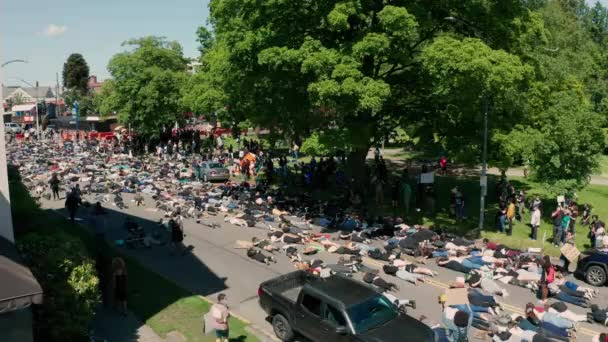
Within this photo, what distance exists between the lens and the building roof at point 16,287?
7.21 meters

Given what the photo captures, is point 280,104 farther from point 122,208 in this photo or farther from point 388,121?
point 122,208

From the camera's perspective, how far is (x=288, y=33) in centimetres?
2152

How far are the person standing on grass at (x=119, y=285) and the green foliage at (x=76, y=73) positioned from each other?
112 meters

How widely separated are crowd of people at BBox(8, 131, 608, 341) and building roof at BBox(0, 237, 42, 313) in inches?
302

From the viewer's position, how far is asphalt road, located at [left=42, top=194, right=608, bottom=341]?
12.9 m

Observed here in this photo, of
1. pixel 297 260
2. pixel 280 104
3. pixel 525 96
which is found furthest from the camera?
pixel 280 104

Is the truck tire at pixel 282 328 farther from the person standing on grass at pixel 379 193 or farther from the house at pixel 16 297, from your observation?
the person standing on grass at pixel 379 193

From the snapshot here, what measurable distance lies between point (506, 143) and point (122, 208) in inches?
701

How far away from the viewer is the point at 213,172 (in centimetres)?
3067

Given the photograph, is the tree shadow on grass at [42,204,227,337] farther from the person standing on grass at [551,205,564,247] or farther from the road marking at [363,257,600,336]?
the person standing on grass at [551,205,564,247]

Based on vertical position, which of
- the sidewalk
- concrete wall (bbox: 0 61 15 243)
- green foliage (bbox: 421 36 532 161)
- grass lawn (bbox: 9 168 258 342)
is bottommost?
the sidewalk

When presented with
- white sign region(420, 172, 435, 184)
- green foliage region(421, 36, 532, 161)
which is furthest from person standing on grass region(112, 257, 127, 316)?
white sign region(420, 172, 435, 184)

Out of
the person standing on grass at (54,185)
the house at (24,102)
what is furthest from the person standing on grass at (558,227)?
the person standing on grass at (54,185)

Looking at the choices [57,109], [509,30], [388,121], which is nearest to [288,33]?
[388,121]
